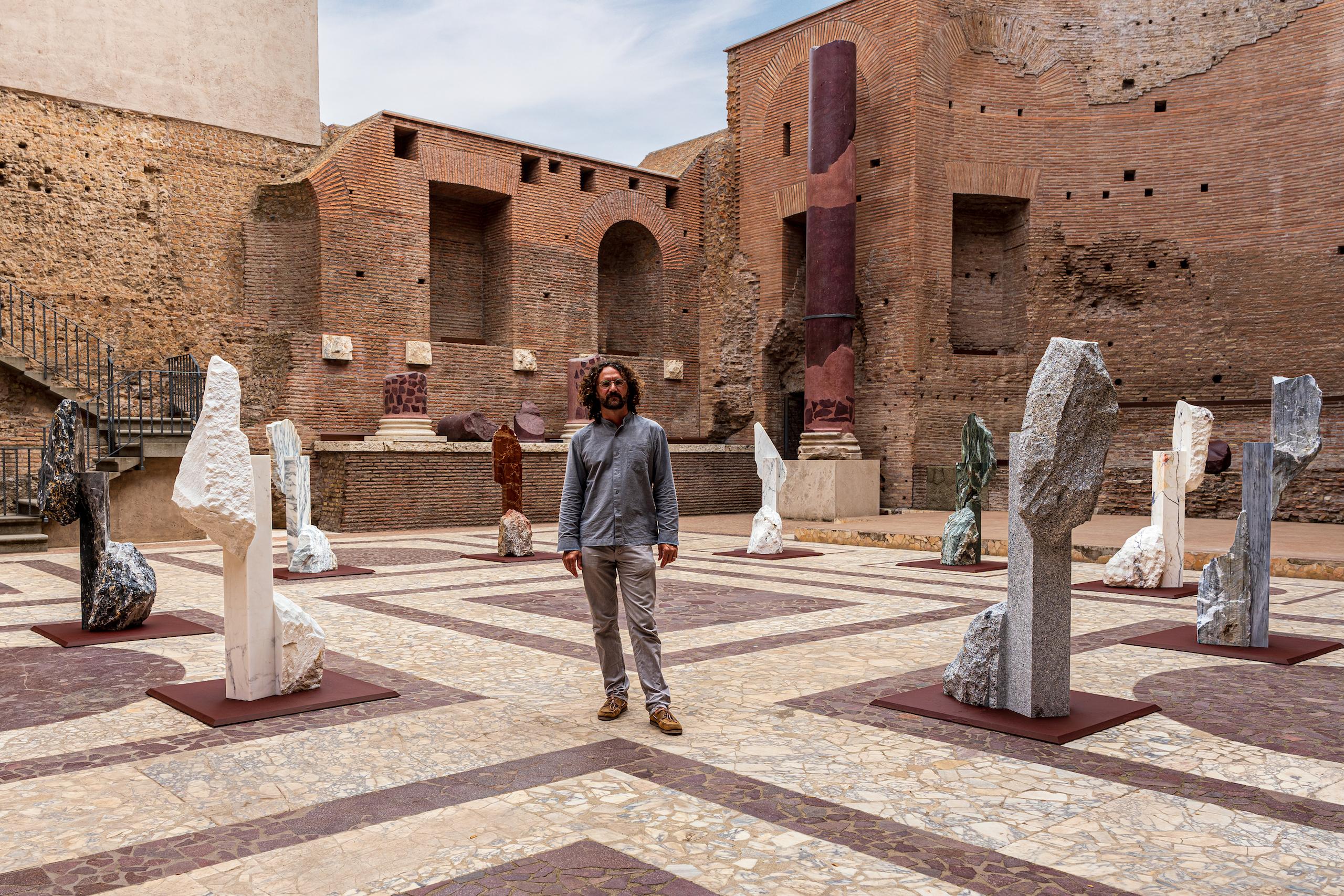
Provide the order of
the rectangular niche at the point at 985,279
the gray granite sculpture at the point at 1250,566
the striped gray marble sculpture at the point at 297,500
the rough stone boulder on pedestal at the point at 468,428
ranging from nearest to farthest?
the gray granite sculpture at the point at 1250,566
the striped gray marble sculpture at the point at 297,500
the rough stone boulder on pedestal at the point at 468,428
the rectangular niche at the point at 985,279

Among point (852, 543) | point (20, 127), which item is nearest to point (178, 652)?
point (852, 543)

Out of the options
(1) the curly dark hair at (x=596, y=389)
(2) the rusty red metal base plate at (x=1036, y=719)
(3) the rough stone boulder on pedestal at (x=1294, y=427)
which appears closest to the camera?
(2) the rusty red metal base plate at (x=1036, y=719)

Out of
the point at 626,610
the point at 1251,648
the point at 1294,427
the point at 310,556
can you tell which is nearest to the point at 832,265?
the point at 310,556

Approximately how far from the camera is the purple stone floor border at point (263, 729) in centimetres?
344

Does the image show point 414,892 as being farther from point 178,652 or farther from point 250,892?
point 178,652

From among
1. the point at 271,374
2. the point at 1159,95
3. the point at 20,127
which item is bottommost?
the point at 271,374

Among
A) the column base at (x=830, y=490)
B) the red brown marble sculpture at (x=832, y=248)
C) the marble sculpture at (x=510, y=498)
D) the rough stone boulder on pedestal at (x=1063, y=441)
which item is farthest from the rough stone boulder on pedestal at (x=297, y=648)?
the red brown marble sculpture at (x=832, y=248)

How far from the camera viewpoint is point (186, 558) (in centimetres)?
1063

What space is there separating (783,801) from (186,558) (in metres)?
9.52

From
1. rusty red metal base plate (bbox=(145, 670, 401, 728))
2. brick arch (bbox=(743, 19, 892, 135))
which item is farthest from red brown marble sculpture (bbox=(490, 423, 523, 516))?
brick arch (bbox=(743, 19, 892, 135))

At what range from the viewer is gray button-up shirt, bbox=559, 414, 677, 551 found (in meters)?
4.02

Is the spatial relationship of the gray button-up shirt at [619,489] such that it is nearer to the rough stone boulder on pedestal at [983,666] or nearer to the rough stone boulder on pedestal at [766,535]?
Result: the rough stone boulder on pedestal at [983,666]

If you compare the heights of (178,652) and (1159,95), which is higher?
(1159,95)

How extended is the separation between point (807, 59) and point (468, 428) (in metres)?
10.5
